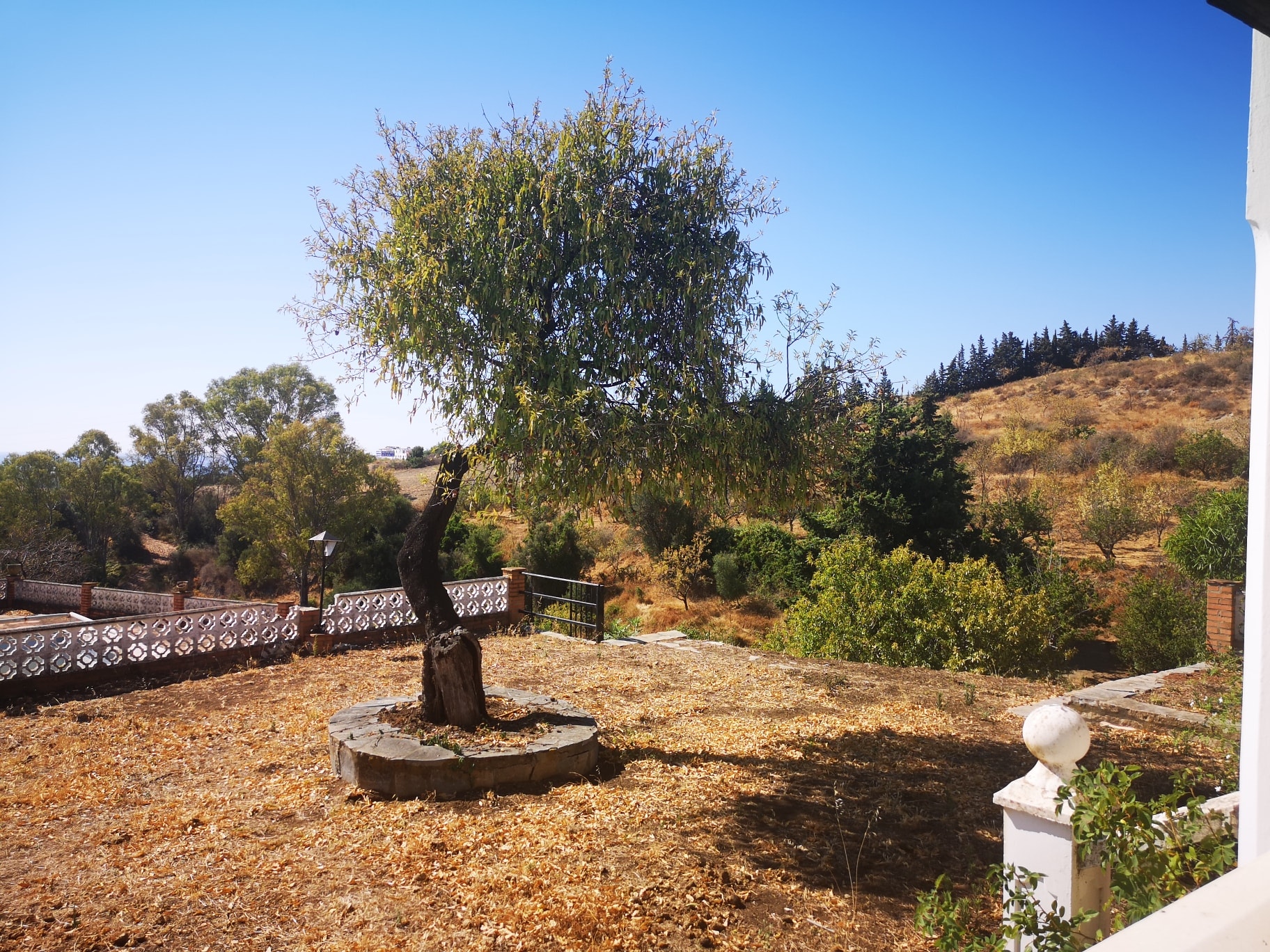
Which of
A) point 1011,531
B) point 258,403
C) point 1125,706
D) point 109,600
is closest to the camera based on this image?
point 1125,706

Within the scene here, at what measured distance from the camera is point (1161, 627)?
14.4 meters

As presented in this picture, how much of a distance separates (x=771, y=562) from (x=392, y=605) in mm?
12971

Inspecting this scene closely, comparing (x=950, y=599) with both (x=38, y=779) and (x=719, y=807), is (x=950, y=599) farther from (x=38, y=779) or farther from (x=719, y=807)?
(x=38, y=779)

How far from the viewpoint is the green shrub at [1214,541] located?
15.9 meters

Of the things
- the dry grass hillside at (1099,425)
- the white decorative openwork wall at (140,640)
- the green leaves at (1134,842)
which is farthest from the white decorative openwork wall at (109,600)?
the dry grass hillside at (1099,425)

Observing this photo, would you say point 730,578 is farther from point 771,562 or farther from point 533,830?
point 533,830

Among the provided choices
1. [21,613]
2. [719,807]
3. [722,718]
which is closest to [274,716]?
[722,718]

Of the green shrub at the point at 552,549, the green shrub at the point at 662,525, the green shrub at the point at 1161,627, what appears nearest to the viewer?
the green shrub at the point at 1161,627

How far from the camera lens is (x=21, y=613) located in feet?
66.1

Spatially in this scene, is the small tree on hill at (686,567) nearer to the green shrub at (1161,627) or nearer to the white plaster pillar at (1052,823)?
the green shrub at (1161,627)

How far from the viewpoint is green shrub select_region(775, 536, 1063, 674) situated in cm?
1132

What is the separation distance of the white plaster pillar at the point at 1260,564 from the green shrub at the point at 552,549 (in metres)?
23.3

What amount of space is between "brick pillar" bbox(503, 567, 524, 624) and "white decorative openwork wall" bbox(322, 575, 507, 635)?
0.23 ft

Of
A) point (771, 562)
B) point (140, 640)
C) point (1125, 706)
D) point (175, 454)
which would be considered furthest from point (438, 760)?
point (175, 454)
